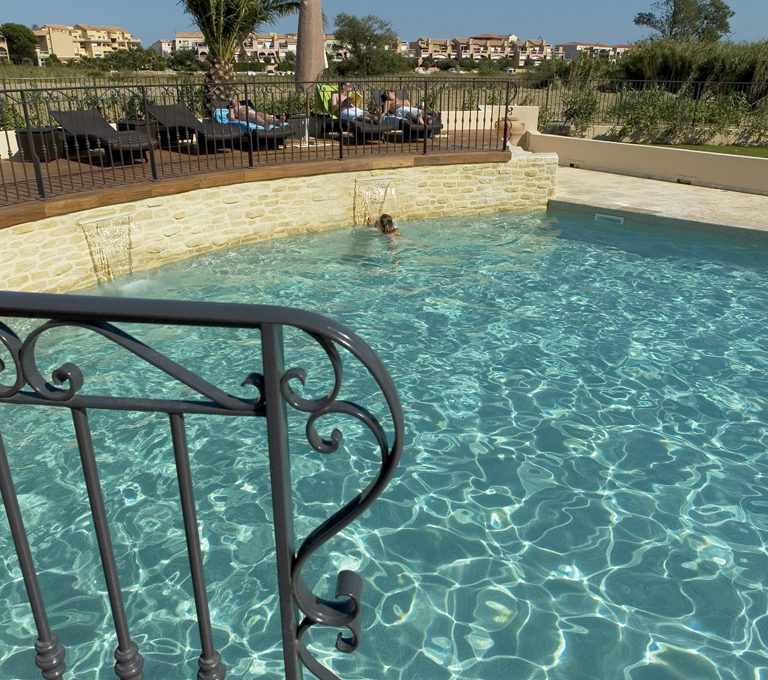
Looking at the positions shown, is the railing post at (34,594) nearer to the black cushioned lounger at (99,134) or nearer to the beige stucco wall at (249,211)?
the beige stucco wall at (249,211)

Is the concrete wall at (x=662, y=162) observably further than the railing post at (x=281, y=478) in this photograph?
Yes

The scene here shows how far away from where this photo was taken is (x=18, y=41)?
90.3m

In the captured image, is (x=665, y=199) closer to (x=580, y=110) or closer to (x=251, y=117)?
(x=580, y=110)

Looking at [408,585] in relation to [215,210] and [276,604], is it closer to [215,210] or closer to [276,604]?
[276,604]

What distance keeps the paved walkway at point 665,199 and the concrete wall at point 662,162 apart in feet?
1.11

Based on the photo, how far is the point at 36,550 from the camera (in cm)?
453

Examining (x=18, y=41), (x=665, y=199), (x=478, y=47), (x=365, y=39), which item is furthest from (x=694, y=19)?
(x=478, y=47)

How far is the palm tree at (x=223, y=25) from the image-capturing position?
14891 millimetres

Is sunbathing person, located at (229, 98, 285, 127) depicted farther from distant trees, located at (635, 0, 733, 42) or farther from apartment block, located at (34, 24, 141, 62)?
apartment block, located at (34, 24, 141, 62)

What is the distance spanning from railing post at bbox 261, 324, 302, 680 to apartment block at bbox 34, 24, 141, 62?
15064 centimetres

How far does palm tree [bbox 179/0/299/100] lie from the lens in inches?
586

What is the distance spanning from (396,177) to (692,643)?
10.00 meters

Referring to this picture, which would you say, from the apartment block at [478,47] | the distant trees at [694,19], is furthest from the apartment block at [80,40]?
the distant trees at [694,19]

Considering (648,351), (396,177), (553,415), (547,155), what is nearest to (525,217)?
(547,155)
